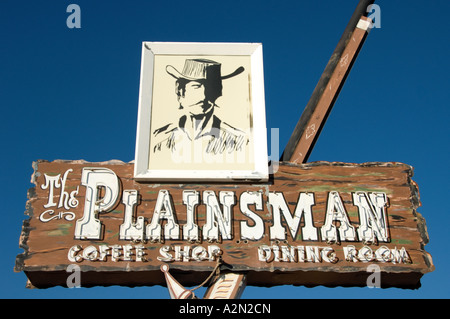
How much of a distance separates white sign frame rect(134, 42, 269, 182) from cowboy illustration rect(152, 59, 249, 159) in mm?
71

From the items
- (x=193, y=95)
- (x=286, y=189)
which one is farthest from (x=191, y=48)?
(x=286, y=189)

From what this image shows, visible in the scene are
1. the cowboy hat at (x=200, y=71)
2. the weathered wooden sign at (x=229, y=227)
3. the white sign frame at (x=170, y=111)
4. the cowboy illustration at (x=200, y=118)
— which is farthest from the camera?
the cowboy hat at (x=200, y=71)

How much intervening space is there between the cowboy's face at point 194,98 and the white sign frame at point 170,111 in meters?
0.16

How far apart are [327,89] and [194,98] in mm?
1504

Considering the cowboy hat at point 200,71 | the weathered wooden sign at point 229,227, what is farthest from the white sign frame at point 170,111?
the weathered wooden sign at point 229,227

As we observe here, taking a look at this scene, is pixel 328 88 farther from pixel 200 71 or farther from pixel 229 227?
pixel 229 227

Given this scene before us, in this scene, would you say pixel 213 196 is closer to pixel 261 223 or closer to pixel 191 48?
pixel 261 223

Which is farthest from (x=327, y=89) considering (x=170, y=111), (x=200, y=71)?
(x=170, y=111)

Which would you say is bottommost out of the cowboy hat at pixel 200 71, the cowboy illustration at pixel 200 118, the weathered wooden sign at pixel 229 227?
the weathered wooden sign at pixel 229 227

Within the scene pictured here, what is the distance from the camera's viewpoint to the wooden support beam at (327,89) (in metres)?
6.07

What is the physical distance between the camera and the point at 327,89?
6.18m

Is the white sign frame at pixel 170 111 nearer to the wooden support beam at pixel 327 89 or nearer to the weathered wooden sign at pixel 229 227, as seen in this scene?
the weathered wooden sign at pixel 229 227

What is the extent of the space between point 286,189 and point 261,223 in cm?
47

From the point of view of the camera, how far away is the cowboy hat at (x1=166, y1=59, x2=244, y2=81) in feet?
19.7
